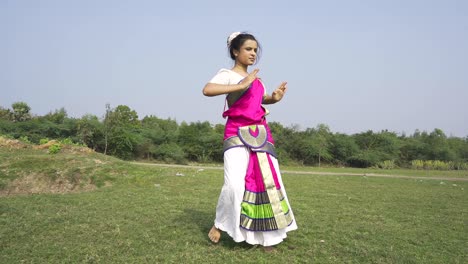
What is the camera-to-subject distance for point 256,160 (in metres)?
3.88

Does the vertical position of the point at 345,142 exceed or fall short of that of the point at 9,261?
it exceeds it

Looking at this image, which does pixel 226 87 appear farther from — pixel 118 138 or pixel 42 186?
pixel 118 138

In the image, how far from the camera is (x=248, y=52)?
404 cm

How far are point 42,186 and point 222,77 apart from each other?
7.44 m

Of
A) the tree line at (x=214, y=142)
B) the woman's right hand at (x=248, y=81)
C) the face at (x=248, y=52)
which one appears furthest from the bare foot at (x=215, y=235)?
the tree line at (x=214, y=142)

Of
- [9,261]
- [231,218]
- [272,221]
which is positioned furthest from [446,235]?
[9,261]

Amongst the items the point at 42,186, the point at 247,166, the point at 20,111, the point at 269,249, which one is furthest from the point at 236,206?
the point at 20,111

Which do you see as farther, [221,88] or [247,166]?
[247,166]

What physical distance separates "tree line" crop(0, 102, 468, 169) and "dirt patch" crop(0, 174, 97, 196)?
58.7 feet

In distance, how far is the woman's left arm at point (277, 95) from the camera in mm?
4285

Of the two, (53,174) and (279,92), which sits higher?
(279,92)

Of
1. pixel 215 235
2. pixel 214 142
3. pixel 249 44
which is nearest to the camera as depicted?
pixel 215 235

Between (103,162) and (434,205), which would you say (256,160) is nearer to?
(434,205)

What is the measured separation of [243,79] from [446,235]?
3502 millimetres
